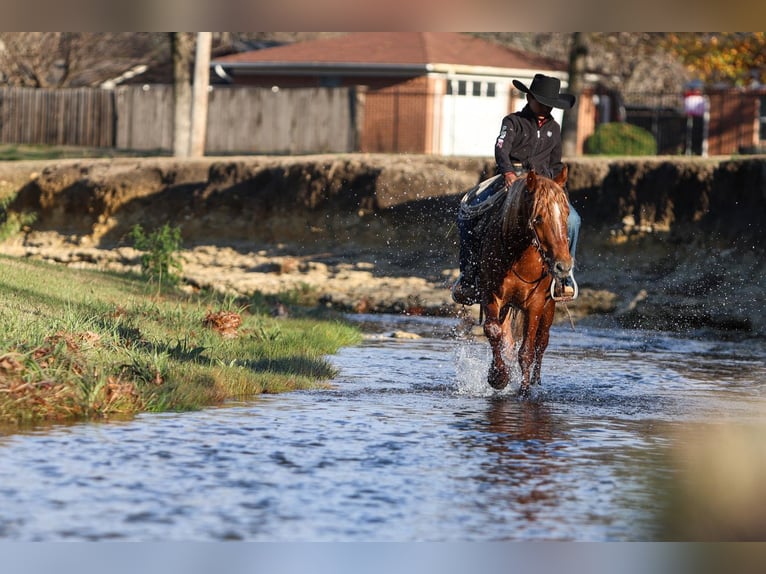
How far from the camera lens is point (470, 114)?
50.8 metres

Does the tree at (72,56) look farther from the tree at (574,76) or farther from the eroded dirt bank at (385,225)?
the eroded dirt bank at (385,225)

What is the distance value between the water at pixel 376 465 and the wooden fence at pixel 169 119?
30.6 m

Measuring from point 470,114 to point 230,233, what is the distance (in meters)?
20.8

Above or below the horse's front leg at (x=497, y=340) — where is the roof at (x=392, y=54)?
above

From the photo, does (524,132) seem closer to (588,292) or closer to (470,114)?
(588,292)

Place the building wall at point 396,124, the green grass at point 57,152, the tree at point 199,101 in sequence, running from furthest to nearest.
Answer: the building wall at point 396,124, the green grass at point 57,152, the tree at point 199,101

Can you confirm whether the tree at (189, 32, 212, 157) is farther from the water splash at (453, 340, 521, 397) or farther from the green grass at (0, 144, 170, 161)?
the water splash at (453, 340, 521, 397)

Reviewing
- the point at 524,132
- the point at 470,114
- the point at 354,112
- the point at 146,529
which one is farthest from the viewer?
the point at 470,114

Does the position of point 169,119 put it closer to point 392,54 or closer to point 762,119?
Result: point 392,54

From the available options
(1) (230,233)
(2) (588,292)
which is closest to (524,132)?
(2) (588,292)

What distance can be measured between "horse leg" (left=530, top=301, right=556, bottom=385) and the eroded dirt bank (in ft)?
29.2

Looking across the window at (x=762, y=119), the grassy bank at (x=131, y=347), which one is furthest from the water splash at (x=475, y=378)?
the window at (x=762, y=119)

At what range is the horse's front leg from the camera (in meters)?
13.7

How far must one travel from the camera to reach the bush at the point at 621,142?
154ft
